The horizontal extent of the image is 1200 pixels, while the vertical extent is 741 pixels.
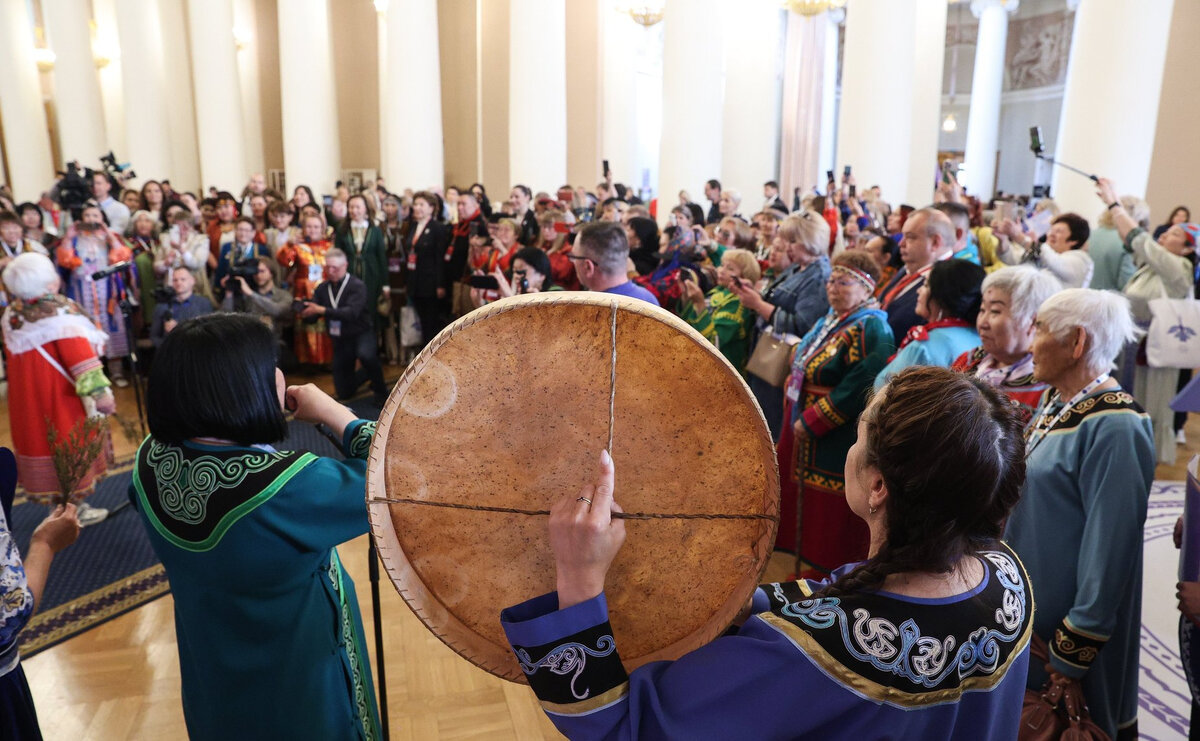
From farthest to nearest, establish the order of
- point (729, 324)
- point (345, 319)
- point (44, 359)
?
point (345, 319)
point (729, 324)
point (44, 359)

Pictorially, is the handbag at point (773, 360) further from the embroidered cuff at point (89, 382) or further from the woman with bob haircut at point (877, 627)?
the embroidered cuff at point (89, 382)

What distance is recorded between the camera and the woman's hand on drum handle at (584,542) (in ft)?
3.24

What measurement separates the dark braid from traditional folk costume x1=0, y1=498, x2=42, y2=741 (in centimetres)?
156

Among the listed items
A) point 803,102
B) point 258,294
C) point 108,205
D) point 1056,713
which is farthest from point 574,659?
point 803,102

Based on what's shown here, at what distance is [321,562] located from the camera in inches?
64.8

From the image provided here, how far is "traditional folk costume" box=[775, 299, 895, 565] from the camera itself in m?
3.27

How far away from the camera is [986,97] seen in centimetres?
1830

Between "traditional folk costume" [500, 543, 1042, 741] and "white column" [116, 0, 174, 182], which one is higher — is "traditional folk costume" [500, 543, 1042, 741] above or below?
below

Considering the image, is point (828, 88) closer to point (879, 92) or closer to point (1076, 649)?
point (879, 92)

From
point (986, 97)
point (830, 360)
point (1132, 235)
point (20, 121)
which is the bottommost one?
point (830, 360)

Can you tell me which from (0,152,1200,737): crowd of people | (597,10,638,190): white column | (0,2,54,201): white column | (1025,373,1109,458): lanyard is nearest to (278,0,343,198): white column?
(0,152,1200,737): crowd of people

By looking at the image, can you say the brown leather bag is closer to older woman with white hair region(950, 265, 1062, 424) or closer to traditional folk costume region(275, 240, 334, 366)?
older woman with white hair region(950, 265, 1062, 424)

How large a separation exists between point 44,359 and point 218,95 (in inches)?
413

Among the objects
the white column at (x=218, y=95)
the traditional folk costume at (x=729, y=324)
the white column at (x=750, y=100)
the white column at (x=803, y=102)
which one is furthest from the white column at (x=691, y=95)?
the white column at (x=803, y=102)
